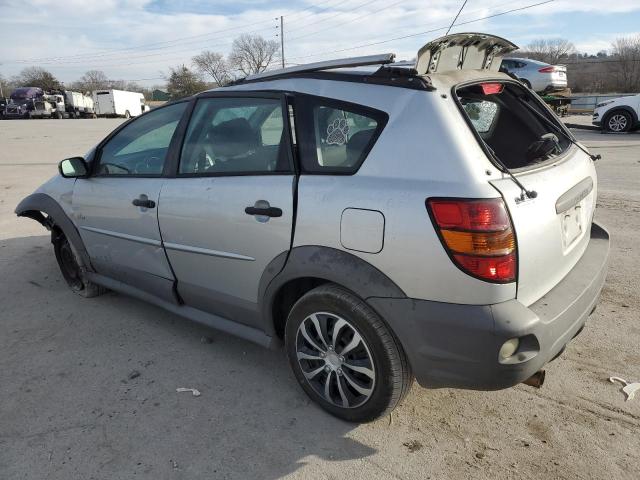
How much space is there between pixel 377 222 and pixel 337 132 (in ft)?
1.83

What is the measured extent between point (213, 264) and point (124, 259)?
1.03 meters

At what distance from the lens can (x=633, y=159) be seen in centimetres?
1007

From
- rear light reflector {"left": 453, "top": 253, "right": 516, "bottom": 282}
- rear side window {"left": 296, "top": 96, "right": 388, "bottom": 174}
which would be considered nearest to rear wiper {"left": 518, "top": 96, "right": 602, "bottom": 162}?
rear side window {"left": 296, "top": 96, "right": 388, "bottom": 174}

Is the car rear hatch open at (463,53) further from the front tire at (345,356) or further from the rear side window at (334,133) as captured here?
the front tire at (345,356)

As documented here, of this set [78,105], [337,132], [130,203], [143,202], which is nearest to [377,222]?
[337,132]

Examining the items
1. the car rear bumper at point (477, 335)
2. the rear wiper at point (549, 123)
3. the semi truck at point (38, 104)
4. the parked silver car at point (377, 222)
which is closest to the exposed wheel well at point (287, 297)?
the parked silver car at point (377, 222)

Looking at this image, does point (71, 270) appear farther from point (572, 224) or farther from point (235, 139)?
point (572, 224)

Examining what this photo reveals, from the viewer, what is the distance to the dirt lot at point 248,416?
7.32 ft

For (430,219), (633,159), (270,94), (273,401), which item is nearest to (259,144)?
(270,94)

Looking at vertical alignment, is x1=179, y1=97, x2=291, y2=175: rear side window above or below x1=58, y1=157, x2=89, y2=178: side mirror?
above

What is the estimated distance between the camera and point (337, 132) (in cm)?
238

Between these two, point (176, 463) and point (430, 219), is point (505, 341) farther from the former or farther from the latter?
point (176, 463)

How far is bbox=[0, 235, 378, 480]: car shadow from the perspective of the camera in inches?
90.3

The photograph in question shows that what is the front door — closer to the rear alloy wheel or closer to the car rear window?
the car rear window
